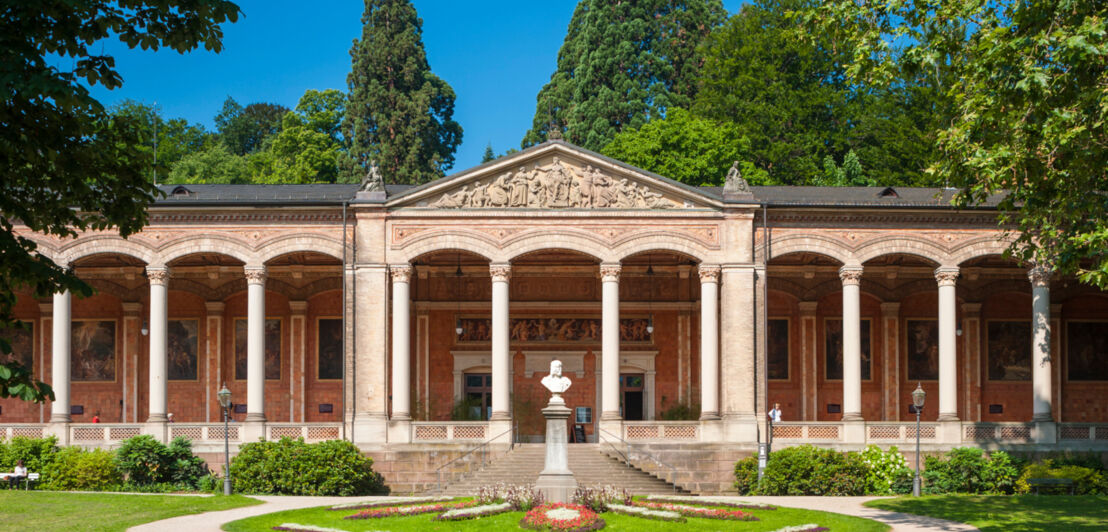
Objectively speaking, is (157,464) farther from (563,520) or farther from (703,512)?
(703,512)

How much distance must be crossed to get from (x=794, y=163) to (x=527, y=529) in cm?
4484

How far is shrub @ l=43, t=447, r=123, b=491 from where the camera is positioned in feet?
125

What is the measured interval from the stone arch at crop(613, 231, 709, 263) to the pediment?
0.96 metres

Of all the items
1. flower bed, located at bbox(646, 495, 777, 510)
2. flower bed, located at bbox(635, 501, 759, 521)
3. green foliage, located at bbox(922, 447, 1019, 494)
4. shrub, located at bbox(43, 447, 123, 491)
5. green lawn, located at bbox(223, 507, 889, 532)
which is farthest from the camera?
green foliage, located at bbox(922, 447, 1019, 494)

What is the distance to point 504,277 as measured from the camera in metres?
42.0

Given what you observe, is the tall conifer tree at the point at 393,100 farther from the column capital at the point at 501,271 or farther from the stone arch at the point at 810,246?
the stone arch at the point at 810,246

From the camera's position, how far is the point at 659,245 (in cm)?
4209

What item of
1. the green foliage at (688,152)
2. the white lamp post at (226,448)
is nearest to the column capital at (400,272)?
the white lamp post at (226,448)

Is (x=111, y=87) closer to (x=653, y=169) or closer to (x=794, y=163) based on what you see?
(x=653, y=169)

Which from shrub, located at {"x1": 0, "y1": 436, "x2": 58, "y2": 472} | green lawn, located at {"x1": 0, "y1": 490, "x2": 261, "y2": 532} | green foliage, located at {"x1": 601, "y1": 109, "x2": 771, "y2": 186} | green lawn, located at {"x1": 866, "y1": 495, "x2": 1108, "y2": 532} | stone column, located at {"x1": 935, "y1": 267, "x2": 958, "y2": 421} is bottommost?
green lawn, located at {"x1": 866, "y1": 495, "x2": 1108, "y2": 532}

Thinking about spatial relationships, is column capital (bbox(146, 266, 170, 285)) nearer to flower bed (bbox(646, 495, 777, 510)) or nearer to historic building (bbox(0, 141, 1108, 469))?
historic building (bbox(0, 141, 1108, 469))

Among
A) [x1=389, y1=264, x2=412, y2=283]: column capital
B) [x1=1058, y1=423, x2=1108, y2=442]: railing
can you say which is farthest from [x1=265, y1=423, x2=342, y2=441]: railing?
[x1=1058, y1=423, x2=1108, y2=442]: railing

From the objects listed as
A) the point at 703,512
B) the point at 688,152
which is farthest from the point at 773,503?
the point at 688,152

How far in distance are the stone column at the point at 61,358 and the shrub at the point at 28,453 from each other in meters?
1.73
